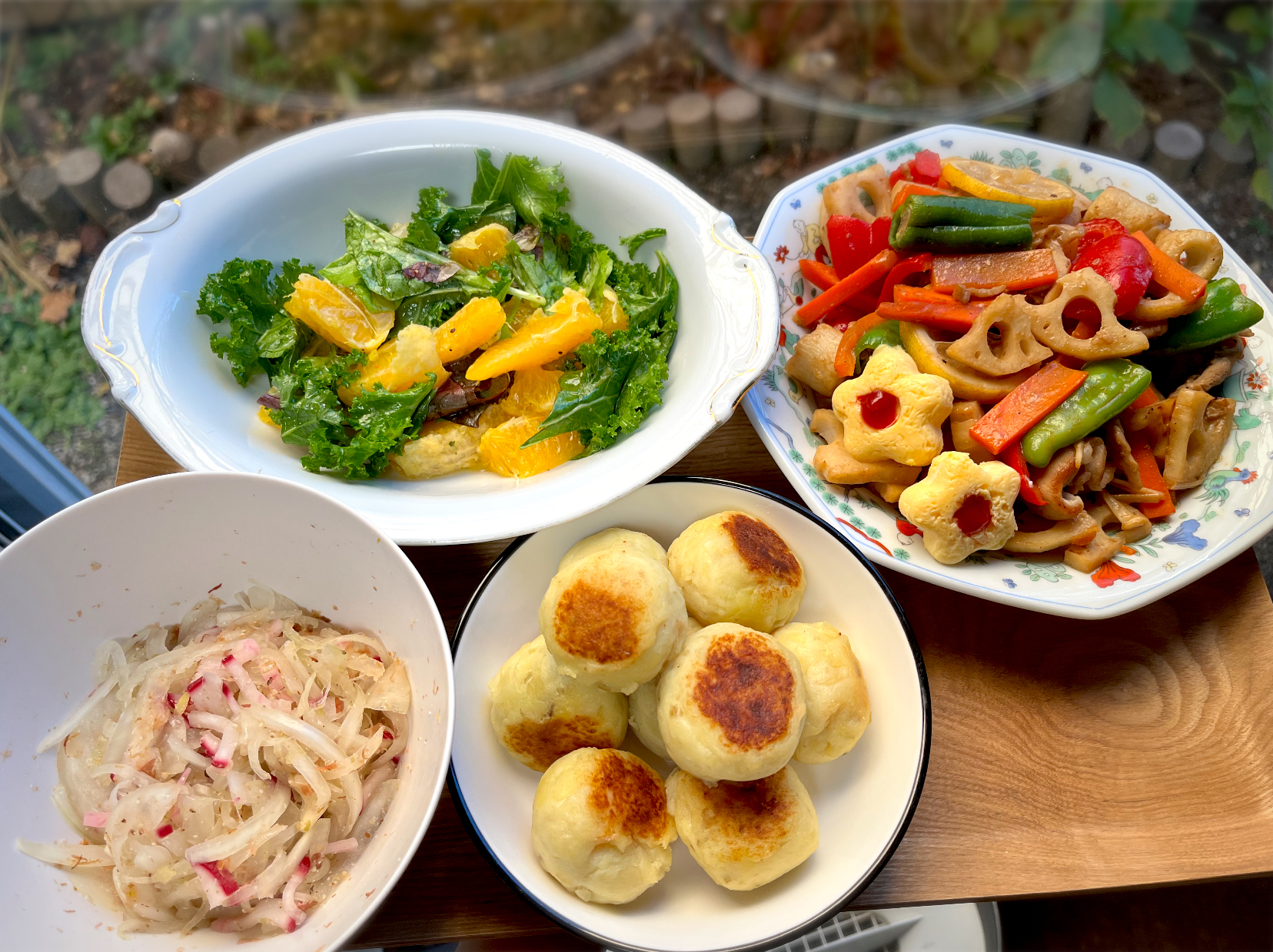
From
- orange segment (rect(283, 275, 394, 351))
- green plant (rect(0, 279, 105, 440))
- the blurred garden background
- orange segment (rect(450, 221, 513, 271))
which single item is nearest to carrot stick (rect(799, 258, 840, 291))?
orange segment (rect(450, 221, 513, 271))

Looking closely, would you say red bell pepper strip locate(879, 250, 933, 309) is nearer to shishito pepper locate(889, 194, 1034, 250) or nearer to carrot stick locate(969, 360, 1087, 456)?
shishito pepper locate(889, 194, 1034, 250)

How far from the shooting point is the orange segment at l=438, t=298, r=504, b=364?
5.97 feet

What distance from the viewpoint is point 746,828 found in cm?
131

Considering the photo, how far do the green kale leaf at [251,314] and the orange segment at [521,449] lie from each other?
0.51 metres

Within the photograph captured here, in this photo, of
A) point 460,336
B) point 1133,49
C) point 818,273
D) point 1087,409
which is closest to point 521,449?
point 460,336

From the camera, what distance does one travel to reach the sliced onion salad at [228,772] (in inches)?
48.8

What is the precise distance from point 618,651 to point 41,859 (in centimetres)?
91

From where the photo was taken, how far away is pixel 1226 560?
1.58m

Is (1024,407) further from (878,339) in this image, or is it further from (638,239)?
(638,239)

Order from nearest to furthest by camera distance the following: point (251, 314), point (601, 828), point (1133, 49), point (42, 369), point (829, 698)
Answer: point (601, 828), point (829, 698), point (251, 314), point (42, 369), point (1133, 49)

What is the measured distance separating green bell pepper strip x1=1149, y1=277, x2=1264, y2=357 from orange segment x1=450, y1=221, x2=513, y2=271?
1.44 m

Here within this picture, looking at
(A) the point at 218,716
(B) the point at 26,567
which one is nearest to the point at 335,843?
(A) the point at 218,716

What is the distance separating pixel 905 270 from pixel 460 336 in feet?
3.16

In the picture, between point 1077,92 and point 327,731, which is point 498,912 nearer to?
point 327,731
